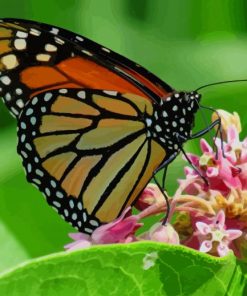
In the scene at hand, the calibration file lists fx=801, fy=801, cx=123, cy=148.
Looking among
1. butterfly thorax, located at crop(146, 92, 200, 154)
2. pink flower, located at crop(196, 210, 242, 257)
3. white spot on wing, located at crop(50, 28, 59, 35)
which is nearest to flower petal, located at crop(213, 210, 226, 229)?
pink flower, located at crop(196, 210, 242, 257)

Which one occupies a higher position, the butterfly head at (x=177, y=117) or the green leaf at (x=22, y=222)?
the butterfly head at (x=177, y=117)

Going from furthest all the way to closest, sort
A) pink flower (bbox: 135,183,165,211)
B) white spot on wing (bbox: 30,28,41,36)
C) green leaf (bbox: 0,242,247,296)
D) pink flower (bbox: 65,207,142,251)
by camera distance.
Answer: white spot on wing (bbox: 30,28,41,36)
pink flower (bbox: 135,183,165,211)
pink flower (bbox: 65,207,142,251)
green leaf (bbox: 0,242,247,296)

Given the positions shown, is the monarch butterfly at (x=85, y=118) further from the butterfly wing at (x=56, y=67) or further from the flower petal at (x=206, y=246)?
the flower petal at (x=206, y=246)

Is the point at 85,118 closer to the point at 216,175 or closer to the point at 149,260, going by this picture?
the point at 216,175

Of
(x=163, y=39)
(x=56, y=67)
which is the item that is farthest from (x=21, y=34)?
(x=163, y=39)

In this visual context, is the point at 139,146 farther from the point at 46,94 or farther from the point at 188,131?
the point at 46,94

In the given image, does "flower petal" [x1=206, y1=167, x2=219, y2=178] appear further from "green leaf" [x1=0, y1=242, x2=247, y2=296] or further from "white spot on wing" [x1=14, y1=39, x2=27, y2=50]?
"white spot on wing" [x1=14, y1=39, x2=27, y2=50]

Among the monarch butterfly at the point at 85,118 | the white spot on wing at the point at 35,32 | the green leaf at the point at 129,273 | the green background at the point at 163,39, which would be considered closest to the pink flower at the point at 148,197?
the monarch butterfly at the point at 85,118
